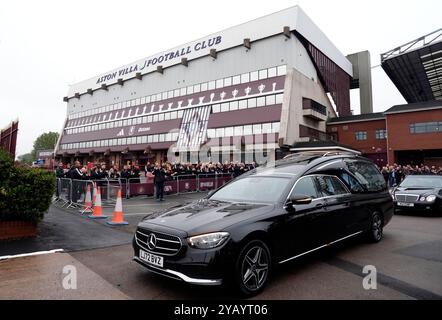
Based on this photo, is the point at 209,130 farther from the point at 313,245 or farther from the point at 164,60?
the point at 313,245

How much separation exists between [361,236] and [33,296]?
5.50 m

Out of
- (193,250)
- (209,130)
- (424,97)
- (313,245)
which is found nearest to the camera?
(193,250)

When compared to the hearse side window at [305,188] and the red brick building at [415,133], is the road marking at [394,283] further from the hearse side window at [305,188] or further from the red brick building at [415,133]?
the red brick building at [415,133]

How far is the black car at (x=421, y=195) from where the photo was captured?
9969 millimetres

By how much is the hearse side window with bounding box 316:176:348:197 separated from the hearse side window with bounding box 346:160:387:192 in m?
0.79

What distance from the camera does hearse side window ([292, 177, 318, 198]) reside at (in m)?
4.80

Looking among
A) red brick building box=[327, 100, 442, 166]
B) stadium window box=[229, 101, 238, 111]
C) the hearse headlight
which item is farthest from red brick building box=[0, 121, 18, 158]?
red brick building box=[327, 100, 442, 166]

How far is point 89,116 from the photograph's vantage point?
64688 millimetres

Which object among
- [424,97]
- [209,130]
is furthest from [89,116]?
[424,97]

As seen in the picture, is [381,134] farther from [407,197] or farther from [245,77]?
[407,197]

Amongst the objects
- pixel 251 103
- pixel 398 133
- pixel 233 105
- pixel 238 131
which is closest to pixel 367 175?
pixel 238 131

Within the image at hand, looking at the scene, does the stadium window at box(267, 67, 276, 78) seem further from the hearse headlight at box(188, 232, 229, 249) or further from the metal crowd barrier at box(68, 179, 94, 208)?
the hearse headlight at box(188, 232, 229, 249)

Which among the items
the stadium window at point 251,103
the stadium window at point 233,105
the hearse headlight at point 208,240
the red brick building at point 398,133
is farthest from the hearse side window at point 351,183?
the red brick building at point 398,133

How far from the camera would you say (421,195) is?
10211 millimetres
